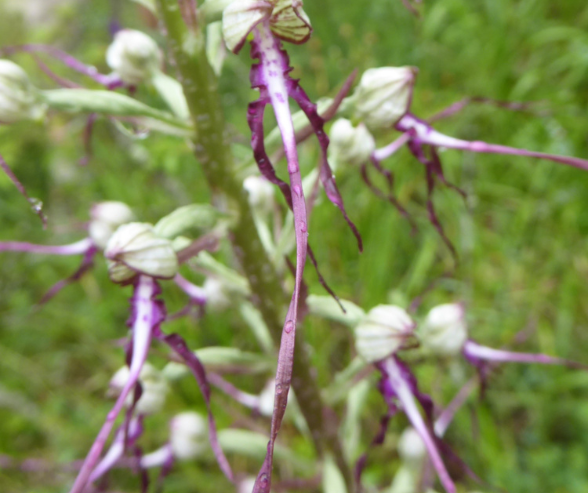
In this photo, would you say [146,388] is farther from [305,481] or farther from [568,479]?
[568,479]

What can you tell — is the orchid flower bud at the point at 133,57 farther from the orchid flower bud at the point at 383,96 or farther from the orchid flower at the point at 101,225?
the orchid flower bud at the point at 383,96

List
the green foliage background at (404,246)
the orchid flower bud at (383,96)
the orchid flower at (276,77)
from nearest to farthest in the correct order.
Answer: the orchid flower at (276,77)
the orchid flower bud at (383,96)
the green foliage background at (404,246)

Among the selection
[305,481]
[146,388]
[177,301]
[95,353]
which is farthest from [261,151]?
[95,353]

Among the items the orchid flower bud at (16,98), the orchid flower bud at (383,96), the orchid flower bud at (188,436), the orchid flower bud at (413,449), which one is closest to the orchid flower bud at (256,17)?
the orchid flower bud at (383,96)

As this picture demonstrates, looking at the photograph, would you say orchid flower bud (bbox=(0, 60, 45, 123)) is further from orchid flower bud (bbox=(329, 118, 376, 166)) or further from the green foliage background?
the green foliage background

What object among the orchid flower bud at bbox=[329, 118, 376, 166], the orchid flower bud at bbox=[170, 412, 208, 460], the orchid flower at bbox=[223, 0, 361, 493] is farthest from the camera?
the orchid flower bud at bbox=[170, 412, 208, 460]

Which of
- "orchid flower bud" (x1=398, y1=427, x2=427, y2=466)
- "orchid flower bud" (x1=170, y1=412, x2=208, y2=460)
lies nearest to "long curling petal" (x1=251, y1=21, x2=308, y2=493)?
"orchid flower bud" (x1=170, y1=412, x2=208, y2=460)
